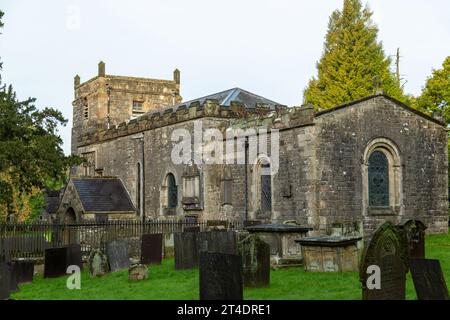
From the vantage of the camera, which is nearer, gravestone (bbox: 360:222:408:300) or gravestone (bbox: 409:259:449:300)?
gravestone (bbox: 409:259:449:300)

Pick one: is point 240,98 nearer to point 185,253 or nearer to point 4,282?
point 185,253

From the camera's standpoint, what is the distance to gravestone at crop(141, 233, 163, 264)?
17.2 metres

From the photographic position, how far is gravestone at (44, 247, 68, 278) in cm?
1588

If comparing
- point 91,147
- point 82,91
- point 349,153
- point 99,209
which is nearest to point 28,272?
point 349,153

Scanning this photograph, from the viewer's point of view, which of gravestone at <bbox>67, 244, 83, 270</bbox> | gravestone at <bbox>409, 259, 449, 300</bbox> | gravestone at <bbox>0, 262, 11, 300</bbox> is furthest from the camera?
gravestone at <bbox>67, 244, 83, 270</bbox>

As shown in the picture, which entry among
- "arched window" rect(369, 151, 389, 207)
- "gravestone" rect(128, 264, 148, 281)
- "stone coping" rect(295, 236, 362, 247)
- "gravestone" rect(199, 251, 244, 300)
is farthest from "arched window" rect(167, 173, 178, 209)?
"gravestone" rect(199, 251, 244, 300)

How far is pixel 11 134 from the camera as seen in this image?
22109mm

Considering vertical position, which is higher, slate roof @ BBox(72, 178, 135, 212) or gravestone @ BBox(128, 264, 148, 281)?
slate roof @ BBox(72, 178, 135, 212)

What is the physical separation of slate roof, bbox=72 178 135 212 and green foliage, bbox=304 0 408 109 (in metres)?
13.3

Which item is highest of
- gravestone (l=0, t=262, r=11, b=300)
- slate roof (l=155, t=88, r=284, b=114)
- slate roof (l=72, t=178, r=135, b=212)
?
slate roof (l=155, t=88, r=284, b=114)

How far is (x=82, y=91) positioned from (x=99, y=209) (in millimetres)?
19110

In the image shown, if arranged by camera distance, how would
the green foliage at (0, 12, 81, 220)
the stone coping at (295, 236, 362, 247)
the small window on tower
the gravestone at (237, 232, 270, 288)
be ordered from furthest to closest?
the small window on tower
the green foliage at (0, 12, 81, 220)
the stone coping at (295, 236, 362, 247)
the gravestone at (237, 232, 270, 288)

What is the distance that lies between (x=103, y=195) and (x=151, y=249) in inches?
559

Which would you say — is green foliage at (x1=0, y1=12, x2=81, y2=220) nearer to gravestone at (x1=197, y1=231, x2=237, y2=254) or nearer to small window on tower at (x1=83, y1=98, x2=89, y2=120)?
gravestone at (x1=197, y1=231, x2=237, y2=254)
